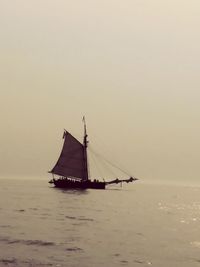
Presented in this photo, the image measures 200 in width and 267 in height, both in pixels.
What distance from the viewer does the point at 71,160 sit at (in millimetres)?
146250

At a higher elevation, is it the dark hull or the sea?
the dark hull

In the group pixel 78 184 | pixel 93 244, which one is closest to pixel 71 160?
pixel 78 184

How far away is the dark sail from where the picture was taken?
14525 centimetres

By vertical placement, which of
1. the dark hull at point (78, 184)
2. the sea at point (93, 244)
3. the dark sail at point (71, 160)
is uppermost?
the dark sail at point (71, 160)

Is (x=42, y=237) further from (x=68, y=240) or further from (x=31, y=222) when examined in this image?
(x=31, y=222)

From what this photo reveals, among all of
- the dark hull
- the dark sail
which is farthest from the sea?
the dark hull

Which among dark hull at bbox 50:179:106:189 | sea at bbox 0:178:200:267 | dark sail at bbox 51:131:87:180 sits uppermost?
dark sail at bbox 51:131:87:180

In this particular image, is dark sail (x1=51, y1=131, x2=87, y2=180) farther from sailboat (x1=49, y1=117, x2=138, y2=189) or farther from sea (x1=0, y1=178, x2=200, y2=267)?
sea (x1=0, y1=178, x2=200, y2=267)

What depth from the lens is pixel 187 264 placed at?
1244 inches

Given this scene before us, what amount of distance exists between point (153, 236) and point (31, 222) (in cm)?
1268

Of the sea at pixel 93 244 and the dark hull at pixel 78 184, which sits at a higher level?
the dark hull at pixel 78 184

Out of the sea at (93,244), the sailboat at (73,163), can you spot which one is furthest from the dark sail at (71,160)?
the sea at (93,244)

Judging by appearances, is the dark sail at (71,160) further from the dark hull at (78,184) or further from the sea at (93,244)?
the sea at (93,244)

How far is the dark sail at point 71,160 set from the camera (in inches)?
5719
